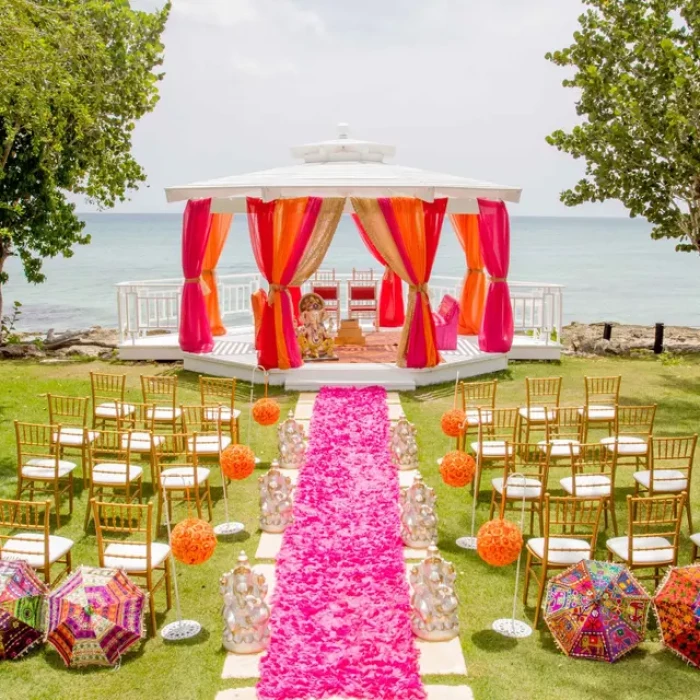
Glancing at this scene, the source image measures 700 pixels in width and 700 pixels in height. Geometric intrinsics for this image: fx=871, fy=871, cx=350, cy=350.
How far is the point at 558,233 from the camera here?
112m

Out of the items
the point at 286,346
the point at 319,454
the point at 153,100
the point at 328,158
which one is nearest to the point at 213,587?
the point at 319,454

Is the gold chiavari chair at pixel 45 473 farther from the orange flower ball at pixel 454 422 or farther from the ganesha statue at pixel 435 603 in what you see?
the orange flower ball at pixel 454 422

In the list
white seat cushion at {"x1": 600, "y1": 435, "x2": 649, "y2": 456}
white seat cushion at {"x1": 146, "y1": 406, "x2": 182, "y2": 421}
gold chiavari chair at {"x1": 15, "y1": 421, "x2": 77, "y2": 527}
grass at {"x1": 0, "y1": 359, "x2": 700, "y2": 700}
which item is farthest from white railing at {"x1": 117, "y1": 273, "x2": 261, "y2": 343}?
white seat cushion at {"x1": 600, "y1": 435, "x2": 649, "y2": 456}

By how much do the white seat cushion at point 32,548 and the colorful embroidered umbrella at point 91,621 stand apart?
0.74 m

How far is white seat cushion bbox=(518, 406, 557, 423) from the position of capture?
33.1ft

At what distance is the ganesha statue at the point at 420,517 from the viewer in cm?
748

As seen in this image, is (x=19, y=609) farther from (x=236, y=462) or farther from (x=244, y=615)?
(x=236, y=462)

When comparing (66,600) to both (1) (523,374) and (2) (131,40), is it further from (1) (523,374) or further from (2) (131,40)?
(2) (131,40)

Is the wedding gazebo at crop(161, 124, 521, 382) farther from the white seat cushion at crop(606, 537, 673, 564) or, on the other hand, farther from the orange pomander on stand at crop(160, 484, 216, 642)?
the orange pomander on stand at crop(160, 484, 216, 642)

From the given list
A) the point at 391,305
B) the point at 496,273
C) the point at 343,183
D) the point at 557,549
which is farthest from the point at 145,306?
the point at 557,549

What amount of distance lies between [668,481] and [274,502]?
356 centimetres

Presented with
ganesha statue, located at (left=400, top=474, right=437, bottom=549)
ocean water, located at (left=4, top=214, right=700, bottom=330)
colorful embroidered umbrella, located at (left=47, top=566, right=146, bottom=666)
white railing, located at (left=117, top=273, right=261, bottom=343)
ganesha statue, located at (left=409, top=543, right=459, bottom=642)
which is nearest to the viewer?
colorful embroidered umbrella, located at (left=47, top=566, right=146, bottom=666)

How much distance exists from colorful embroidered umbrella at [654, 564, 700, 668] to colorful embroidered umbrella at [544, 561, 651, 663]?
156 millimetres

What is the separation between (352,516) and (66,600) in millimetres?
3115
